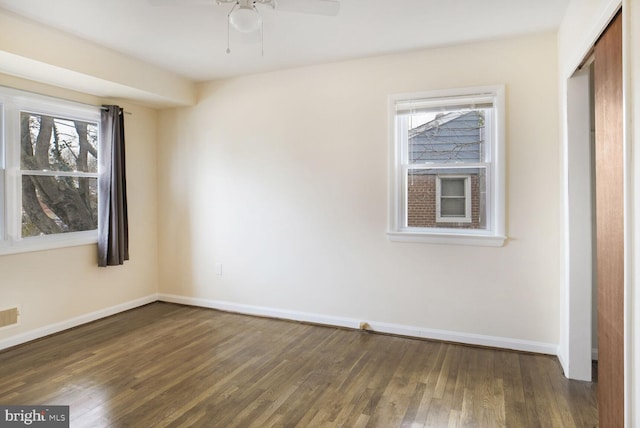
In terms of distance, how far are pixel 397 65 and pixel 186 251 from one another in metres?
3.13

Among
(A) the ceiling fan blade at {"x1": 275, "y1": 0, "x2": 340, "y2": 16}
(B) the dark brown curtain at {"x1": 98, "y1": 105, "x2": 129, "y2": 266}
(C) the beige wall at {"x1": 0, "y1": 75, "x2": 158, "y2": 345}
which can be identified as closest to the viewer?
(A) the ceiling fan blade at {"x1": 275, "y1": 0, "x2": 340, "y2": 16}

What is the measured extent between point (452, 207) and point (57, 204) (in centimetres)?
372

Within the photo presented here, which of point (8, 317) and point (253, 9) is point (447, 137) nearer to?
point (253, 9)

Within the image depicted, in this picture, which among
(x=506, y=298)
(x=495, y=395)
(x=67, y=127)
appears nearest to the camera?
(x=495, y=395)

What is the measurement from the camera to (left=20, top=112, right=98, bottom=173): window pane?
3.37 m

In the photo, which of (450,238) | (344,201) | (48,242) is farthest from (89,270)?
(450,238)

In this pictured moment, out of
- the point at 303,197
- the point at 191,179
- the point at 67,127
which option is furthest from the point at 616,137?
the point at 67,127

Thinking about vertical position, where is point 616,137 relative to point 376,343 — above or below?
above

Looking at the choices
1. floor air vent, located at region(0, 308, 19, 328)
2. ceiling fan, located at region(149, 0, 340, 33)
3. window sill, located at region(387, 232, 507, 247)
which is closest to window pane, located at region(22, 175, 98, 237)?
floor air vent, located at region(0, 308, 19, 328)

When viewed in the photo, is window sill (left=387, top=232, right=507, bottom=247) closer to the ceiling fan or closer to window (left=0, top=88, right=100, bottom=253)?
the ceiling fan

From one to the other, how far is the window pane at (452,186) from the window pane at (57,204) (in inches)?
139

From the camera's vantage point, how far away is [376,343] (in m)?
3.32

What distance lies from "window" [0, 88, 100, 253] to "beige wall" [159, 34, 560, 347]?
883 millimetres

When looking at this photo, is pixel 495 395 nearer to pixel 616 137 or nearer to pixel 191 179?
pixel 616 137
